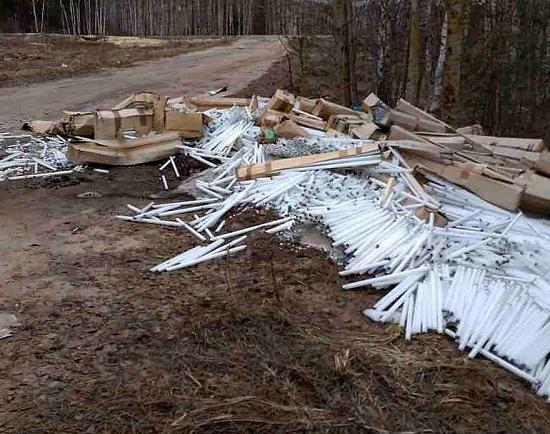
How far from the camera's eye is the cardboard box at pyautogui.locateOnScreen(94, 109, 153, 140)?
7.70 m

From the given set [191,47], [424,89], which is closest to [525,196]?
[424,89]

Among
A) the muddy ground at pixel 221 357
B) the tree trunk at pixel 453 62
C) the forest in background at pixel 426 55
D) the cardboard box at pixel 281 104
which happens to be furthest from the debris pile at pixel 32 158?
the forest in background at pixel 426 55

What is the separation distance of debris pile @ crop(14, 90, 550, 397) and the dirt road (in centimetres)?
541

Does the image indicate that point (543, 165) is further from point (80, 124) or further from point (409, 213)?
point (80, 124)

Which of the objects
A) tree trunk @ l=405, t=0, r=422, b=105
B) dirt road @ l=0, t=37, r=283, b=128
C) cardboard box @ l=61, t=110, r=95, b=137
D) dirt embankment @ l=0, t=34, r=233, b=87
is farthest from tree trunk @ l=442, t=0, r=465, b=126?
dirt embankment @ l=0, t=34, r=233, b=87

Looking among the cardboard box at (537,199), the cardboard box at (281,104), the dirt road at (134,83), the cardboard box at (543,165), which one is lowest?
the dirt road at (134,83)

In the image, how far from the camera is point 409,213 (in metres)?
5.04

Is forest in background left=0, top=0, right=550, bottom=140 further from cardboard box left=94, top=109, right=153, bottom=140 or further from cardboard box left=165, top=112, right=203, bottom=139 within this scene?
cardboard box left=94, top=109, right=153, bottom=140

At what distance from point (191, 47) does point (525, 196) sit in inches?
1005

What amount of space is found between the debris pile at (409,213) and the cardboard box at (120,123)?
647mm

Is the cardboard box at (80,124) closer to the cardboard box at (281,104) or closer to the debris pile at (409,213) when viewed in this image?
the debris pile at (409,213)

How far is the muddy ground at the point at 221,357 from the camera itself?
116 inches

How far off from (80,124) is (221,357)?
19.3 ft

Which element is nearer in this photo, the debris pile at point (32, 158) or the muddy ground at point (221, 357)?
the muddy ground at point (221, 357)
